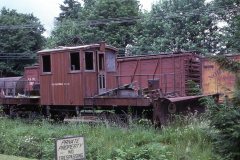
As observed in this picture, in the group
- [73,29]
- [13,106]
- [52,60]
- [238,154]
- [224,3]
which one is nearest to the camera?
[238,154]

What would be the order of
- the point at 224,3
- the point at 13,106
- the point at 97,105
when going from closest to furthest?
the point at 97,105, the point at 13,106, the point at 224,3

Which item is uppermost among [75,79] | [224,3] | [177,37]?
[224,3]

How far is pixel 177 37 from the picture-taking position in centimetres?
3794

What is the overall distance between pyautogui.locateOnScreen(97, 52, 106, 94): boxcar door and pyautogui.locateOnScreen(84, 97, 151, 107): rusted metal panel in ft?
3.82

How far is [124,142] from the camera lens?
11.7m

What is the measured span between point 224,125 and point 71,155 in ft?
6.84

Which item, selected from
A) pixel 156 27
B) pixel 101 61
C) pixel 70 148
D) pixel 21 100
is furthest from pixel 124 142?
pixel 156 27

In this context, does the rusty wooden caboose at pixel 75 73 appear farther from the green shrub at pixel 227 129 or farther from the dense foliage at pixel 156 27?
the dense foliage at pixel 156 27

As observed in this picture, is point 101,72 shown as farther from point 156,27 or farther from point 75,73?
point 156,27

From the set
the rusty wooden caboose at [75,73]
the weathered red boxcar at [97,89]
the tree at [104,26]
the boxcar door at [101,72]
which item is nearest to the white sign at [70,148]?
the weathered red boxcar at [97,89]

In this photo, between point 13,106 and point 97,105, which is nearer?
point 97,105

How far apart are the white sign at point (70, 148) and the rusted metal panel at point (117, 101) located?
9823mm

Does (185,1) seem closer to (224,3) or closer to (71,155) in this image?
(224,3)

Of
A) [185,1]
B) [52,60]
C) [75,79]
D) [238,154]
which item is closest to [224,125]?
[238,154]
